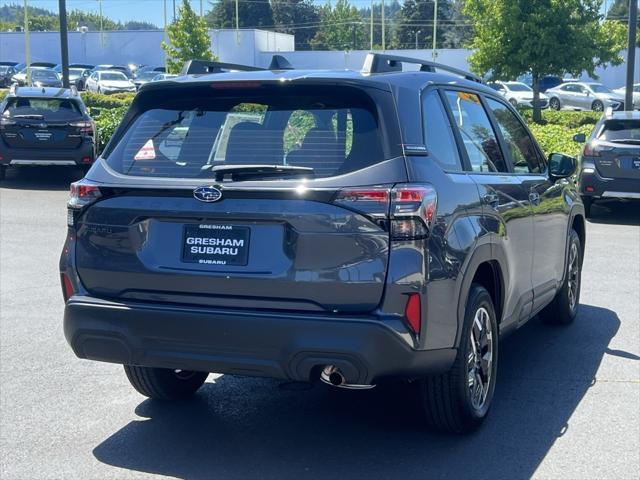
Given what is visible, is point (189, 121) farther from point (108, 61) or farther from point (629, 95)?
point (108, 61)

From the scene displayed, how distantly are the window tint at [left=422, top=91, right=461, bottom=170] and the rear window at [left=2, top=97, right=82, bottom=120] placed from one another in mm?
12898

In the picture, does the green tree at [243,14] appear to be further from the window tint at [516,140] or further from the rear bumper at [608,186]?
the window tint at [516,140]

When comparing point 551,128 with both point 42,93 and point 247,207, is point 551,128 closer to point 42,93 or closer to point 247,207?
point 42,93

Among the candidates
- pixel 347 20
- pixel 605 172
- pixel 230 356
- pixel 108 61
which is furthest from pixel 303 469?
pixel 347 20

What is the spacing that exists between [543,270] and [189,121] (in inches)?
113

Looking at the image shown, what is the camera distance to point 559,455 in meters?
5.07

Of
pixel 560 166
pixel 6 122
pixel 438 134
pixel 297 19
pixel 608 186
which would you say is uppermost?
pixel 297 19

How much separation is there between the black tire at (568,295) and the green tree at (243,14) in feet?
337

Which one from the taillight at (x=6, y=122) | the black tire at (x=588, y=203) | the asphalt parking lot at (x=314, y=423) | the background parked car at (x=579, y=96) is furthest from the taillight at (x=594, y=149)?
the background parked car at (x=579, y=96)

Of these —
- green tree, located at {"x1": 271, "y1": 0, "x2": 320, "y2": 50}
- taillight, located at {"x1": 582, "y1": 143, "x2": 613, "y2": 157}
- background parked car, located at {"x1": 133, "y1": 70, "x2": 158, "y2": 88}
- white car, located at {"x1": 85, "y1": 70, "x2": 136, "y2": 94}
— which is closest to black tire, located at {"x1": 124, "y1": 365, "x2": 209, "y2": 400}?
taillight, located at {"x1": 582, "y1": 143, "x2": 613, "y2": 157}

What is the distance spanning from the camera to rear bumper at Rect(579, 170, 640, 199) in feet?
45.9

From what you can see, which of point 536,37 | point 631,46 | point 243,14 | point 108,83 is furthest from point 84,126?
point 243,14

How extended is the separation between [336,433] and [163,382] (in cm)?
111

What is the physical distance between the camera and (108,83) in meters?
50.1
